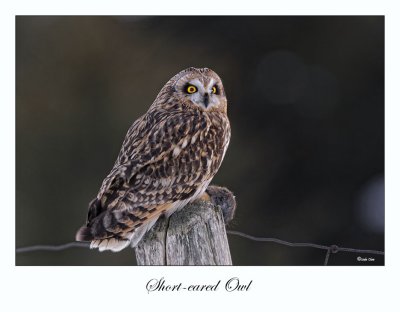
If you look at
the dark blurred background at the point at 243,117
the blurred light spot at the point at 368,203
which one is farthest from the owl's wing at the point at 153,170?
the dark blurred background at the point at 243,117

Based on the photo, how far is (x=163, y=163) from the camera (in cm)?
458

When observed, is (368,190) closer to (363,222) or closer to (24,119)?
(363,222)

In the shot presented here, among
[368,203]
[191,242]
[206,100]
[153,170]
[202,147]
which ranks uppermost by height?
[206,100]

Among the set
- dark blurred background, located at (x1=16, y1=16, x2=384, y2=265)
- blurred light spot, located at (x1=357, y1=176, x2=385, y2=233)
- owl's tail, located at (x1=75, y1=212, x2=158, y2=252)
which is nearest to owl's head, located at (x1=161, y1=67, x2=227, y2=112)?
owl's tail, located at (x1=75, y1=212, x2=158, y2=252)

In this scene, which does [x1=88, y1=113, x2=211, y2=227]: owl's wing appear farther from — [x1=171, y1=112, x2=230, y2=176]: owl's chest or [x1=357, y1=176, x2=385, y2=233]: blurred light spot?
[x1=357, y1=176, x2=385, y2=233]: blurred light spot

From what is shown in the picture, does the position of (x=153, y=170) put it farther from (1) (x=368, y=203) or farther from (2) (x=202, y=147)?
(1) (x=368, y=203)

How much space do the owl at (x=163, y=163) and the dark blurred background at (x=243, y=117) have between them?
4635mm

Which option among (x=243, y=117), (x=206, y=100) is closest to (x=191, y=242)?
(x=206, y=100)

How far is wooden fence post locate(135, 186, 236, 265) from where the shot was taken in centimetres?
392

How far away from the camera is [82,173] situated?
1020 cm

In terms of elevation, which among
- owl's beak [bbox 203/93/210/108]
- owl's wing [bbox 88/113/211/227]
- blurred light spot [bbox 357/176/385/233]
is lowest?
blurred light spot [bbox 357/176/385/233]

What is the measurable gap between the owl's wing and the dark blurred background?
4.81m

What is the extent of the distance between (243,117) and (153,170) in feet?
21.8
